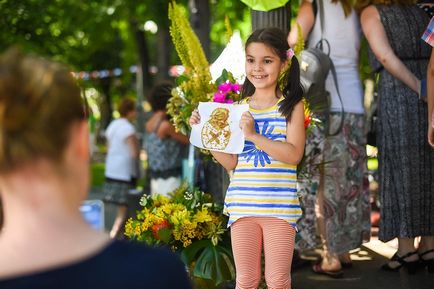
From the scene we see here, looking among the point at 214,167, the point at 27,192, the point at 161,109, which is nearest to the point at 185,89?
the point at 214,167

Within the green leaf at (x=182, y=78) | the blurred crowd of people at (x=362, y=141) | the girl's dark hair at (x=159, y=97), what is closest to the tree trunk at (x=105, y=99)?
the girl's dark hair at (x=159, y=97)

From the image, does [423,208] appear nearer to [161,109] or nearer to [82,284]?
[161,109]

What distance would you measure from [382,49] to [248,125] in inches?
77.9

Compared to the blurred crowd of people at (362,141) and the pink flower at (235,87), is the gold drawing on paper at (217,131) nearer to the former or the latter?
the pink flower at (235,87)

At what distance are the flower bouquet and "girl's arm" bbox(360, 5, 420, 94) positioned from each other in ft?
5.15

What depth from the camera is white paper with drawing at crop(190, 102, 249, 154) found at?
4145mm

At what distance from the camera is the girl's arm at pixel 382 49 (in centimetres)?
560

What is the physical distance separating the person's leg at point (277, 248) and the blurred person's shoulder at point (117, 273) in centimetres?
212

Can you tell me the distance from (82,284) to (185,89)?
11.4 ft

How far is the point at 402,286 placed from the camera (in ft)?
17.7

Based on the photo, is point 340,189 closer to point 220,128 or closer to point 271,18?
point 271,18

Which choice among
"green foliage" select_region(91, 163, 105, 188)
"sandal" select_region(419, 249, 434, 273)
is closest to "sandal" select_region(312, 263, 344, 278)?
"sandal" select_region(419, 249, 434, 273)

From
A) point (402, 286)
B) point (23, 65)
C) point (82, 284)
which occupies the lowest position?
point (402, 286)

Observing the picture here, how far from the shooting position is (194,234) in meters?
4.95
